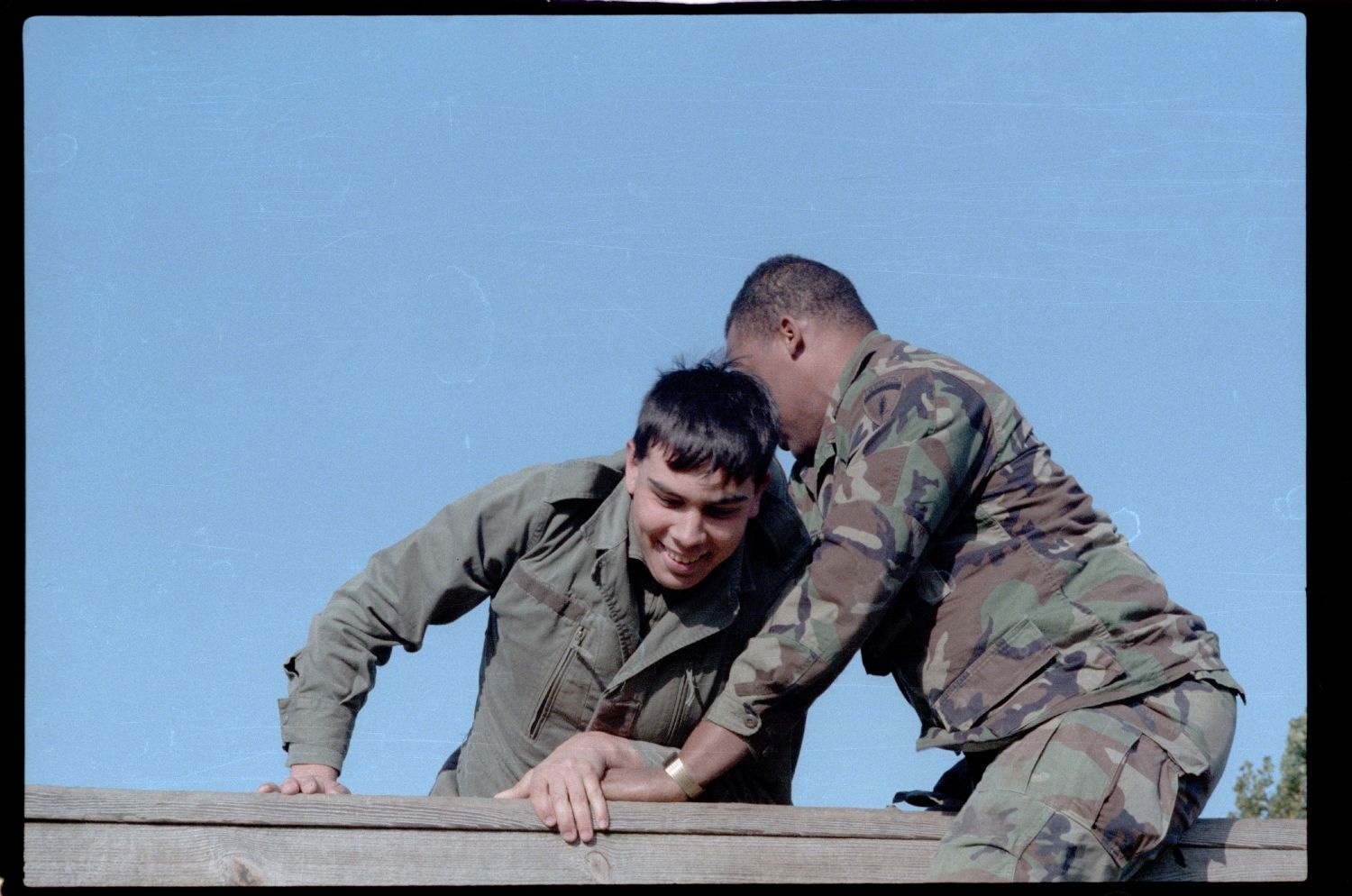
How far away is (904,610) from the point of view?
3814mm

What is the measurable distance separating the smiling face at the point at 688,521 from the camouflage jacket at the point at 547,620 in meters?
0.08

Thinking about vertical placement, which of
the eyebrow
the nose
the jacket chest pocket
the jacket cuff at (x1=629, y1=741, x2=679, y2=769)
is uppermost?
the eyebrow

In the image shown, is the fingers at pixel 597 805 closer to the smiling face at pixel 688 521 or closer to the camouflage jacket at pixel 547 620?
the camouflage jacket at pixel 547 620

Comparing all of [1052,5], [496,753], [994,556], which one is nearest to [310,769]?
[496,753]

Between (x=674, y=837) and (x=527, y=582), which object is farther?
(x=527, y=582)

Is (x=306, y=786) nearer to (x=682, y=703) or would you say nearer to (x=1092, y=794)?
(x=682, y=703)

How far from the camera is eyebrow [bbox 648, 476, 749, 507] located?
372cm

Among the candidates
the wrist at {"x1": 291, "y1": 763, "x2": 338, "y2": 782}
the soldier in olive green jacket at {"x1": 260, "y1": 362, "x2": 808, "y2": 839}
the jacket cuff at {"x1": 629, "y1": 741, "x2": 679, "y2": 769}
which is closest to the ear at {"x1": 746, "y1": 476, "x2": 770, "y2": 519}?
the soldier in olive green jacket at {"x1": 260, "y1": 362, "x2": 808, "y2": 839}

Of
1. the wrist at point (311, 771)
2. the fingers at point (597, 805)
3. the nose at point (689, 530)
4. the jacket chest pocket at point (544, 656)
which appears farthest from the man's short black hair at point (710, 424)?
the wrist at point (311, 771)

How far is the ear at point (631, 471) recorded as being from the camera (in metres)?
3.86

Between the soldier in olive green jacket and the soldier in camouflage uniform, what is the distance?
0.21m

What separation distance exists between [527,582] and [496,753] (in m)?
0.48

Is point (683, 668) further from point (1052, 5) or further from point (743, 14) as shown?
point (1052, 5)

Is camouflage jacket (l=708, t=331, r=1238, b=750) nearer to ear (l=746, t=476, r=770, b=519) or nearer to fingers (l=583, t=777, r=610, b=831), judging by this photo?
ear (l=746, t=476, r=770, b=519)
